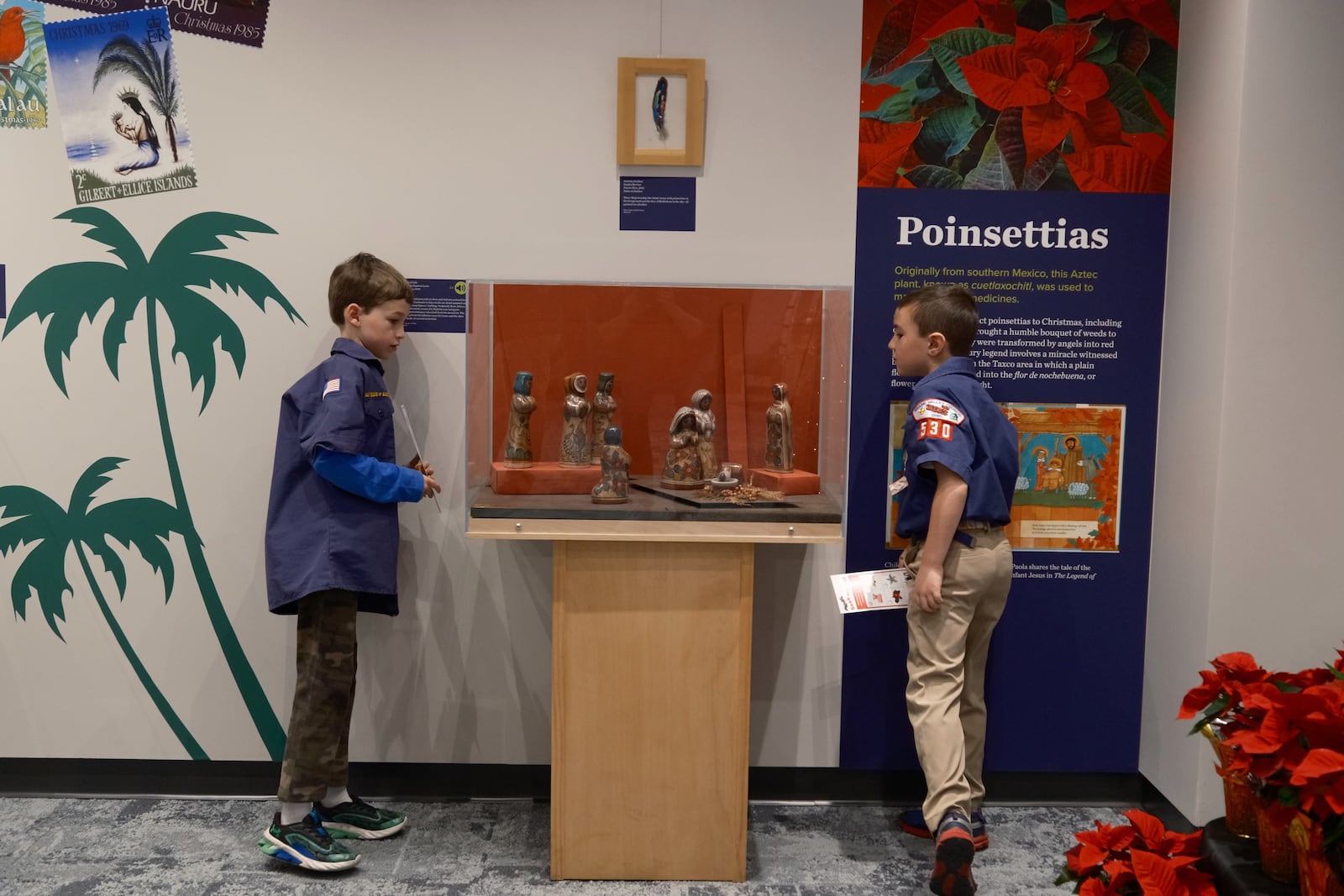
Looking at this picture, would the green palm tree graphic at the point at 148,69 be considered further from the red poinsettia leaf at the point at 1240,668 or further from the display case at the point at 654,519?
the red poinsettia leaf at the point at 1240,668

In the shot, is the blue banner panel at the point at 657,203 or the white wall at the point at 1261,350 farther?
the blue banner panel at the point at 657,203

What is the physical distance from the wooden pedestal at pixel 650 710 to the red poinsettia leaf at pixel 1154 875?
1238 mm

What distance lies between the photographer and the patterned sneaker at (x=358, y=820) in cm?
294

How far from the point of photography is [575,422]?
2.83 meters

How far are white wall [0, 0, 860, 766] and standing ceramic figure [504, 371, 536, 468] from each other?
0.41 metres

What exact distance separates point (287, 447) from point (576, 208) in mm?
1158

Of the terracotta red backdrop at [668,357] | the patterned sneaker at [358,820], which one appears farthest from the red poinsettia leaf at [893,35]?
the patterned sneaker at [358,820]

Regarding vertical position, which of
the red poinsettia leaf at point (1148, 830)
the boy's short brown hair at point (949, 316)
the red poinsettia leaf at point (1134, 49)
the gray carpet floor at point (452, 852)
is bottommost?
the gray carpet floor at point (452, 852)

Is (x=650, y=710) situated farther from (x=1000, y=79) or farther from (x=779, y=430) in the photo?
(x=1000, y=79)

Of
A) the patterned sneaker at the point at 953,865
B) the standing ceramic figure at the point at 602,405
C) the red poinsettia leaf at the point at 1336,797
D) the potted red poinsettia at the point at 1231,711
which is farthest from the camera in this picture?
the standing ceramic figure at the point at 602,405

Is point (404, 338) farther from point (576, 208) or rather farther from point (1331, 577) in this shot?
point (1331, 577)

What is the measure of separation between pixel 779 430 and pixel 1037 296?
1.05 meters

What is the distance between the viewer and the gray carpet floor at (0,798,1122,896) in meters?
2.68

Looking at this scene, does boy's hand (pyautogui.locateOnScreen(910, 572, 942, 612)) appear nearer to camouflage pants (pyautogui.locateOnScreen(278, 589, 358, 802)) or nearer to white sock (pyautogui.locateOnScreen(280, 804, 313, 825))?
camouflage pants (pyautogui.locateOnScreen(278, 589, 358, 802))
